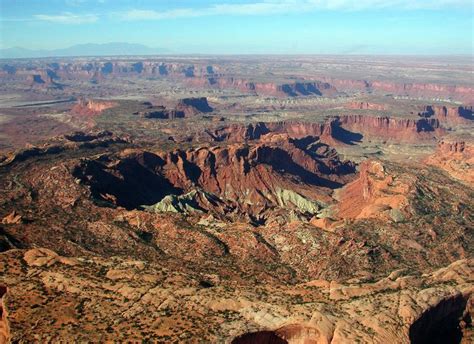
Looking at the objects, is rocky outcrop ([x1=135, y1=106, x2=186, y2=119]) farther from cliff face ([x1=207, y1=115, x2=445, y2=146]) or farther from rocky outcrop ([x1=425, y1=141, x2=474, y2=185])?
rocky outcrop ([x1=425, y1=141, x2=474, y2=185])

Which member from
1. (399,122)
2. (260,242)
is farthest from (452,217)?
(399,122)

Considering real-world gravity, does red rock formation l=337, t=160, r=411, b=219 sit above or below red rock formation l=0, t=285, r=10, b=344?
below

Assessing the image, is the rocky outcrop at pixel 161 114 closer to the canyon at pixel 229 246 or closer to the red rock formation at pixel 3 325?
the canyon at pixel 229 246

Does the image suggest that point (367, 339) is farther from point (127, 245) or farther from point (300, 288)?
point (127, 245)

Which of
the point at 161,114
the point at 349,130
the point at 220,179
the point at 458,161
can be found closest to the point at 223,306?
the point at 220,179

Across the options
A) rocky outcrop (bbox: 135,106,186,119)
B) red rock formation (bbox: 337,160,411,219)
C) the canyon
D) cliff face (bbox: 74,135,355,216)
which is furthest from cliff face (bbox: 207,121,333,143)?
red rock formation (bbox: 337,160,411,219)

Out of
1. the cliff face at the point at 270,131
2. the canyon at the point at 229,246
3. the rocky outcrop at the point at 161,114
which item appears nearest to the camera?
the canyon at the point at 229,246

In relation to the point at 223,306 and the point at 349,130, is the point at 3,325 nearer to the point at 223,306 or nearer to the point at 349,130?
the point at 223,306

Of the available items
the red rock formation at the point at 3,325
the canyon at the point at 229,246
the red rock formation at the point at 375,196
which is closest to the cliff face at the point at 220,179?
the canyon at the point at 229,246
